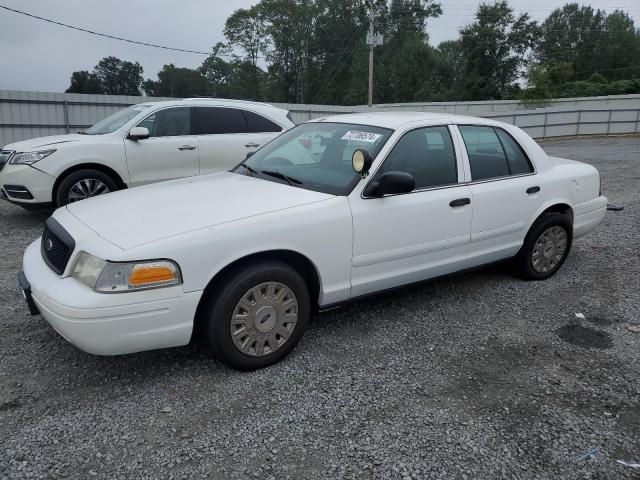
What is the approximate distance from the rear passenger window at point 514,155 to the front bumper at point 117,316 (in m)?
3.10

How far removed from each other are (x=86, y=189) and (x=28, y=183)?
0.68m

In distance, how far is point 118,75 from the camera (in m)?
65.5

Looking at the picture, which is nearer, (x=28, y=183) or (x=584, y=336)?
(x=584, y=336)

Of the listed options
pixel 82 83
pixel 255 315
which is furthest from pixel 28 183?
pixel 82 83

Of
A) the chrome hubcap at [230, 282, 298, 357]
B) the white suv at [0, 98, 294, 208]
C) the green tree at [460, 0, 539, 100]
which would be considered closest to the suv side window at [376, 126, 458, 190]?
the chrome hubcap at [230, 282, 298, 357]

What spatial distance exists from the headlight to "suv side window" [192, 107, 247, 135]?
202cm

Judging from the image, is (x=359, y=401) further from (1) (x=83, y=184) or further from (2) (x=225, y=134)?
(2) (x=225, y=134)

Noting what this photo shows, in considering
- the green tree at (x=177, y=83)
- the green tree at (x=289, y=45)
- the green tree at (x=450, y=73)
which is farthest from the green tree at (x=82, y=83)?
the green tree at (x=450, y=73)

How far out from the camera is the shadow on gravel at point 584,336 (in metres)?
3.72

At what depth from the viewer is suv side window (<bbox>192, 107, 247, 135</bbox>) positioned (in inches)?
299

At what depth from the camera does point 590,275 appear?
518cm

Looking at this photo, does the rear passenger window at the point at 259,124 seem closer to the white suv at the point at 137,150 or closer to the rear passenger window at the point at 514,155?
the white suv at the point at 137,150

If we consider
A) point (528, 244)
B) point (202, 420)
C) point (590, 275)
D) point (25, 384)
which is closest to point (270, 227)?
point (202, 420)

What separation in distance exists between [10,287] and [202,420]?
283 cm
